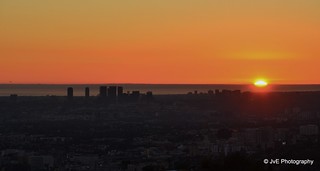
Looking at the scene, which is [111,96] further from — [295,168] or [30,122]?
[295,168]

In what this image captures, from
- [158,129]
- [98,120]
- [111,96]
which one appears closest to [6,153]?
[158,129]

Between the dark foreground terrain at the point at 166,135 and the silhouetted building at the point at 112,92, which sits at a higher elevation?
the silhouetted building at the point at 112,92

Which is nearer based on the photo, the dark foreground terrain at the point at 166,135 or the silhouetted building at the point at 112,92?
the dark foreground terrain at the point at 166,135

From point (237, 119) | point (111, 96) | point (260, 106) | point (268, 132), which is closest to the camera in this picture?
point (268, 132)

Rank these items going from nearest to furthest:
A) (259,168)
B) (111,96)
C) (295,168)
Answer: (259,168)
(295,168)
(111,96)

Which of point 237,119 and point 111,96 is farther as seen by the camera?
point 111,96

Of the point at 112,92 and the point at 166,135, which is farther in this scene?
the point at 112,92

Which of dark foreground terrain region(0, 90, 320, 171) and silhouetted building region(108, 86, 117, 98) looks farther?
silhouetted building region(108, 86, 117, 98)

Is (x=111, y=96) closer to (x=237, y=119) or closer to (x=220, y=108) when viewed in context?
(x=220, y=108)

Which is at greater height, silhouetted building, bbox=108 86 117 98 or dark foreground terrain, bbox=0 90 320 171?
silhouetted building, bbox=108 86 117 98

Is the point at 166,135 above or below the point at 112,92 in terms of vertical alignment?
below
